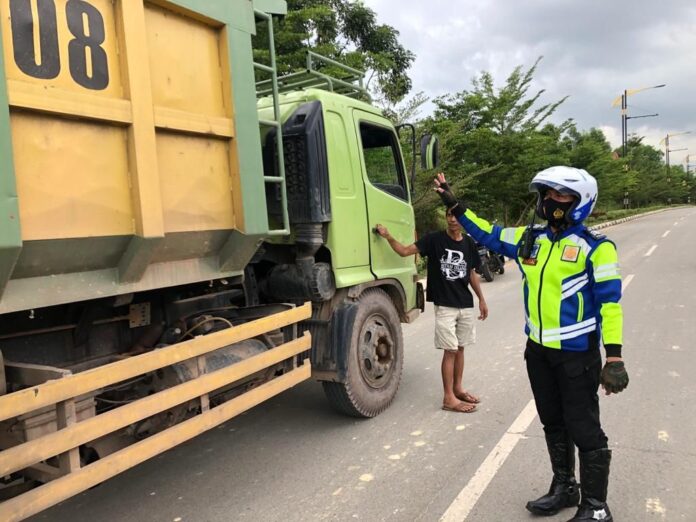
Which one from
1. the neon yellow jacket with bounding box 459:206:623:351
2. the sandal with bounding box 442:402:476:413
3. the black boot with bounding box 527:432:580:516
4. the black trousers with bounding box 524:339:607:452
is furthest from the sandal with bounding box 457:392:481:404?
the neon yellow jacket with bounding box 459:206:623:351

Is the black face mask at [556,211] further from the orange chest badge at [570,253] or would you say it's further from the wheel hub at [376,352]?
the wheel hub at [376,352]

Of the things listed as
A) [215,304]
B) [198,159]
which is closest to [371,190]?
[215,304]

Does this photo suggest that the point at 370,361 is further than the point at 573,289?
Yes

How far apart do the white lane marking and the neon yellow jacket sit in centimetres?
97

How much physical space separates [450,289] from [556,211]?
1806 millimetres

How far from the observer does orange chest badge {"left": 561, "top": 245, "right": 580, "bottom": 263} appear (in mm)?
2701

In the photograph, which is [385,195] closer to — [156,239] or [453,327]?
[453,327]

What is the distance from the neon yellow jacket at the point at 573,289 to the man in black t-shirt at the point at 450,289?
153cm

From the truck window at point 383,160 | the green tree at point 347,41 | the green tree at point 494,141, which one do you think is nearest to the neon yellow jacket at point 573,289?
the truck window at point 383,160

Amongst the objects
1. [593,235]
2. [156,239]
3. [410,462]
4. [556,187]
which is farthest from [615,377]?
[156,239]

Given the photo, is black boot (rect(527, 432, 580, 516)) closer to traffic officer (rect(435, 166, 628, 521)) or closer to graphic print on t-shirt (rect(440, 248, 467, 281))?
traffic officer (rect(435, 166, 628, 521))

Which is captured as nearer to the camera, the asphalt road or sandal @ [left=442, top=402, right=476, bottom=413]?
the asphalt road

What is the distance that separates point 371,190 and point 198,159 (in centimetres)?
183

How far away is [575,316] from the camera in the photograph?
9.01 feet
